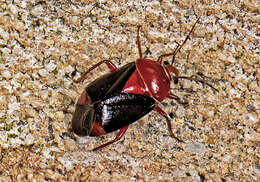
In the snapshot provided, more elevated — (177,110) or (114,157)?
(177,110)

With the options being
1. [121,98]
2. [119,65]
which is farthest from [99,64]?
[121,98]

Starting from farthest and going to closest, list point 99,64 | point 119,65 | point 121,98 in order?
point 119,65 → point 99,64 → point 121,98

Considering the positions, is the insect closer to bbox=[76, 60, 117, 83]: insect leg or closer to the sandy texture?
bbox=[76, 60, 117, 83]: insect leg

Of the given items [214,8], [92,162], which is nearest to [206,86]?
[214,8]

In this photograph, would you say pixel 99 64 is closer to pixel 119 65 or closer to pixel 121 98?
pixel 119 65

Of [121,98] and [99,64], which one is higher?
[99,64]

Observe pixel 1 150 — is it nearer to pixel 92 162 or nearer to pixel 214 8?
pixel 92 162
